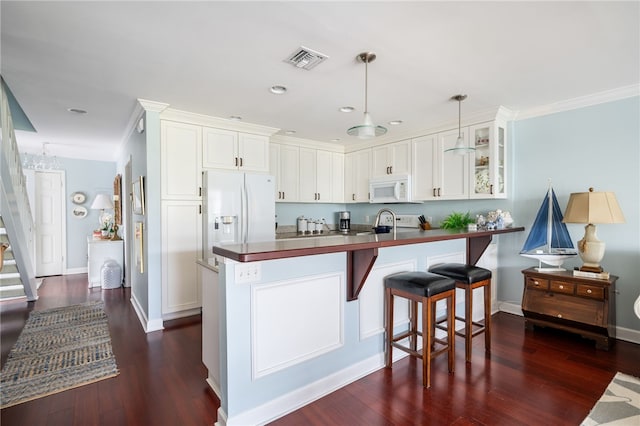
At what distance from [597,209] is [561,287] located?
82 cm

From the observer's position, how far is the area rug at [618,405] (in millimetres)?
1853

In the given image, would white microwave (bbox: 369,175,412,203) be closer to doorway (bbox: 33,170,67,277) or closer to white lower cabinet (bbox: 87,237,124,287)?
white lower cabinet (bbox: 87,237,124,287)

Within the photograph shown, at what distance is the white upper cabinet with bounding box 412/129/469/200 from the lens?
12.8ft

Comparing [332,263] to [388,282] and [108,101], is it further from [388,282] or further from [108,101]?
[108,101]

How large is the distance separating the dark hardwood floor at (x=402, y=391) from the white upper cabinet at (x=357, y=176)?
2.78 m

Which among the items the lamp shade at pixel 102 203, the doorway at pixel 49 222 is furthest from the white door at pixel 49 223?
the lamp shade at pixel 102 203

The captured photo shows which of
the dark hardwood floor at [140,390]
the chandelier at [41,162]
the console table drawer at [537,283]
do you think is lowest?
the dark hardwood floor at [140,390]

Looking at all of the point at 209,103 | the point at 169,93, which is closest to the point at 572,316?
the point at 209,103

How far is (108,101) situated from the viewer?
10.7ft

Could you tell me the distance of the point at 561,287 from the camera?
3.09 meters

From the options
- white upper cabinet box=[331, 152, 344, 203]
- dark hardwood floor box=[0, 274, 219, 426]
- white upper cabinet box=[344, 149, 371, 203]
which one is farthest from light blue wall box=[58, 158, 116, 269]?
white upper cabinet box=[344, 149, 371, 203]

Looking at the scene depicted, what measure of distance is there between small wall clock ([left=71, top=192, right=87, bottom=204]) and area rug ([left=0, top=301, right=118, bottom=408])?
3119mm

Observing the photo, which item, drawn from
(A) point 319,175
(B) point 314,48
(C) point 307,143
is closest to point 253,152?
(C) point 307,143

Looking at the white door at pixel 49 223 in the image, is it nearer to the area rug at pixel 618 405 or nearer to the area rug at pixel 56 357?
the area rug at pixel 56 357
